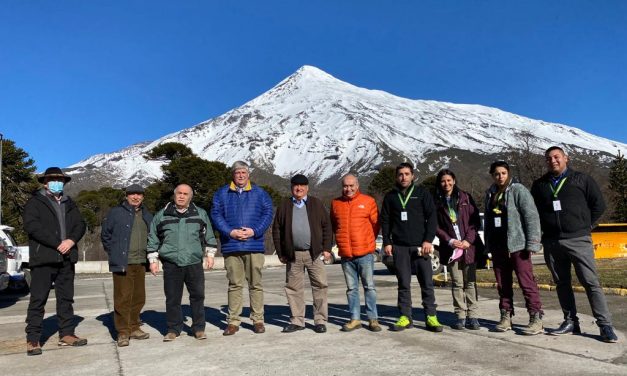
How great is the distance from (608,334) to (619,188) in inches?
1896

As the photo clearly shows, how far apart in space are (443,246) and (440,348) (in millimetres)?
1463

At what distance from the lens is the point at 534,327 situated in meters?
5.37

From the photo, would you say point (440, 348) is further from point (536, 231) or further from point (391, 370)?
point (536, 231)

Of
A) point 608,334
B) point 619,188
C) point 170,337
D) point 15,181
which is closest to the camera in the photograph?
point 608,334

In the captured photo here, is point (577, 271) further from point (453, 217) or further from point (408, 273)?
point (408, 273)

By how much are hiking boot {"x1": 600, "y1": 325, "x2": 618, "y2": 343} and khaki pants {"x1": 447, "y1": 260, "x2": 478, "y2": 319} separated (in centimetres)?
131

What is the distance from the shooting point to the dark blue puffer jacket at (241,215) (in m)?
5.96

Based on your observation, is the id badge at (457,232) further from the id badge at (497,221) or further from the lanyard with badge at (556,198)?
the lanyard with badge at (556,198)

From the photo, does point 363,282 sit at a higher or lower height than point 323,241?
lower

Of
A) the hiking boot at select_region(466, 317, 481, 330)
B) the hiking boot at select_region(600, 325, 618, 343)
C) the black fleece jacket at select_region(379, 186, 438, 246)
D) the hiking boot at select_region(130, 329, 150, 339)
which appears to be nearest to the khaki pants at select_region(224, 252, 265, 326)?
the hiking boot at select_region(130, 329, 150, 339)

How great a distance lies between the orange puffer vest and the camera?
5984 mm

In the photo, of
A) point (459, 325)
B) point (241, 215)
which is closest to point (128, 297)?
point (241, 215)

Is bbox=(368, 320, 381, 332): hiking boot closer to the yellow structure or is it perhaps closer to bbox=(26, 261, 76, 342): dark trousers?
bbox=(26, 261, 76, 342): dark trousers

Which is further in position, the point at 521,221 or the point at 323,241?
the point at 323,241
